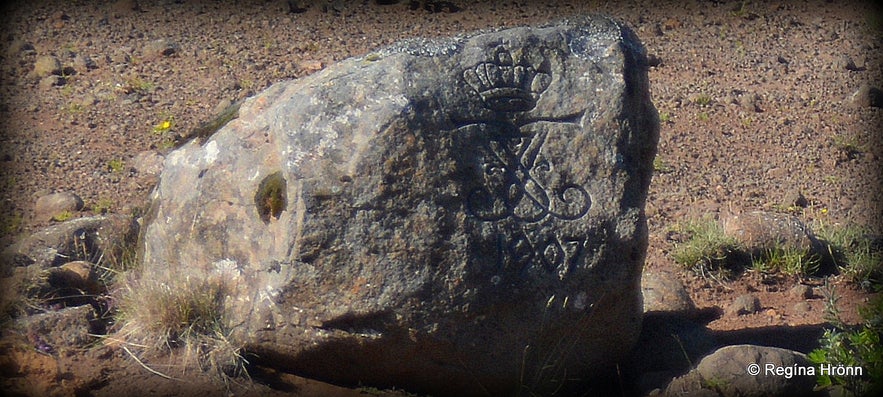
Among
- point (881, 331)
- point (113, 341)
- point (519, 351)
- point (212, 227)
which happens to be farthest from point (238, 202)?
point (881, 331)

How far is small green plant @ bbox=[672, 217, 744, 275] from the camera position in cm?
579

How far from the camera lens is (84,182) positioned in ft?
21.1

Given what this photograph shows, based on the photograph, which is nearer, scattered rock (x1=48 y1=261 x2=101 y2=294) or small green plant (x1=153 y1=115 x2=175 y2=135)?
scattered rock (x1=48 y1=261 x2=101 y2=294)

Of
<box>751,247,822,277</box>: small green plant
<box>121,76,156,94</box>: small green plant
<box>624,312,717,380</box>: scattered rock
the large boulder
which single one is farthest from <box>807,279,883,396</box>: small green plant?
<box>121,76,156,94</box>: small green plant

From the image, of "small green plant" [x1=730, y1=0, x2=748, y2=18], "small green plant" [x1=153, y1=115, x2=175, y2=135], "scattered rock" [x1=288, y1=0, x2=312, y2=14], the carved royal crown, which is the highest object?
the carved royal crown

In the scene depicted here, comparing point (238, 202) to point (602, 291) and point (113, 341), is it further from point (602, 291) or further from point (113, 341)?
point (602, 291)

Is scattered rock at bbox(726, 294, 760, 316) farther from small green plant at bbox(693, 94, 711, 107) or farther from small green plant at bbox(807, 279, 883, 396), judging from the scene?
small green plant at bbox(693, 94, 711, 107)

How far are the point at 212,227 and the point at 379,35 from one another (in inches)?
195

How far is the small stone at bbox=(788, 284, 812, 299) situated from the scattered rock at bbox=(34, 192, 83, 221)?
4.06 metres

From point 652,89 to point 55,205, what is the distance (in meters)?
4.62

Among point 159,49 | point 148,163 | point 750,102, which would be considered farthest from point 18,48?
point 750,102

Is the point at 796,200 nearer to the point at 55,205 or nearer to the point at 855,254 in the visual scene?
the point at 855,254

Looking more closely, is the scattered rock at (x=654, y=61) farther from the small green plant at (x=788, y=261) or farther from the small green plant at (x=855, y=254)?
the small green plant at (x=788, y=261)

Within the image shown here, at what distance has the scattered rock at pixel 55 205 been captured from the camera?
19.6 ft
